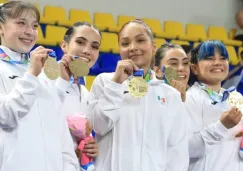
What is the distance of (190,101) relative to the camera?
2.86 m

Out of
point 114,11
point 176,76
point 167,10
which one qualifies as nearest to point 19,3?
point 176,76

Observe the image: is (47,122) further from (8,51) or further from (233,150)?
(233,150)

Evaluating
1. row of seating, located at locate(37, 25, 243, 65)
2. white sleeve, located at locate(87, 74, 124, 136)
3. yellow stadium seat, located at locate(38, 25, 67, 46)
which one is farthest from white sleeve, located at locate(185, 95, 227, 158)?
yellow stadium seat, located at locate(38, 25, 67, 46)

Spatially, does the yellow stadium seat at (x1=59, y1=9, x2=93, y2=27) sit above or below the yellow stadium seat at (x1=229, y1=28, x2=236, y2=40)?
above

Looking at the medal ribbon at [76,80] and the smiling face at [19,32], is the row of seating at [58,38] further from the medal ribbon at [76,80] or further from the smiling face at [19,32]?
the smiling face at [19,32]

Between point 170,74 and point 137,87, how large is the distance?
0.51 meters

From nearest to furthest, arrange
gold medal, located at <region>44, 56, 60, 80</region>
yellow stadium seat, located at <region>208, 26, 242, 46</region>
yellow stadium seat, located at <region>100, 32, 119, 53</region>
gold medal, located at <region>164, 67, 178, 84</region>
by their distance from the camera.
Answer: gold medal, located at <region>44, 56, 60, 80</region> < gold medal, located at <region>164, 67, 178, 84</region> < yellow stadium seat, located at <region>100, 32, 119, 53</region> < yellow stadium seat, located at <region>208, 26, 242, 46</region>

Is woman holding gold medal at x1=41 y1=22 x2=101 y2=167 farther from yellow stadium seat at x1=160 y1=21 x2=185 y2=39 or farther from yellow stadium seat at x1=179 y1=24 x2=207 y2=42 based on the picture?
yellow stadium seat at x1=179 y1=24 x2=207 y2=42

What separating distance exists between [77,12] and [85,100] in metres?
4.46

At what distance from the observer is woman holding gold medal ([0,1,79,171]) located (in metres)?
1.95

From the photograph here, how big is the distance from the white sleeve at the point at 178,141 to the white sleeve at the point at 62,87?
A: 0.58m

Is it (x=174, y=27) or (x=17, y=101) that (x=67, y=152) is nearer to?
(x=17, y=101)

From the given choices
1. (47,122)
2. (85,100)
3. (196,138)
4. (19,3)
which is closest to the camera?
(47,122)

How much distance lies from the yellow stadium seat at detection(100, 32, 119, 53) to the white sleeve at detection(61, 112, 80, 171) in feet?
12.3
